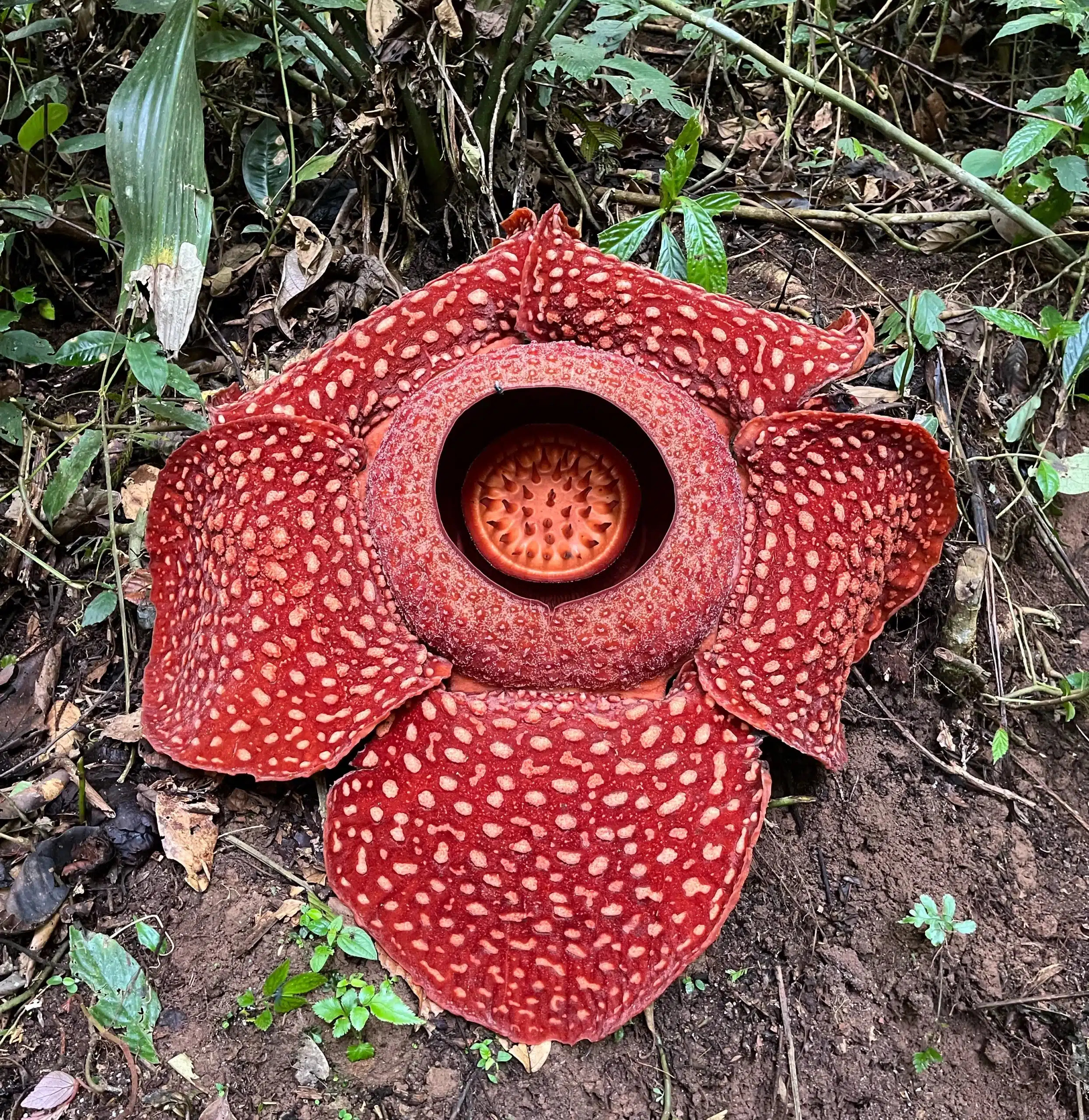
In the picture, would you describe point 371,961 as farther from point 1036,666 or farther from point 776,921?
point 1036,666

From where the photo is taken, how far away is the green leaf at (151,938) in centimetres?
190

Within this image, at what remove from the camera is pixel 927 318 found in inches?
99.5

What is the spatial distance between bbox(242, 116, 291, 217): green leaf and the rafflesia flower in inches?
46.6

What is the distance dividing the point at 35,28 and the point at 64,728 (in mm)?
1978

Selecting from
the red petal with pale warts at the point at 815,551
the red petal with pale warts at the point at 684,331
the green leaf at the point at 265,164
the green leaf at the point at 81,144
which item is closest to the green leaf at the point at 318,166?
the green leaf at the point at 265,164

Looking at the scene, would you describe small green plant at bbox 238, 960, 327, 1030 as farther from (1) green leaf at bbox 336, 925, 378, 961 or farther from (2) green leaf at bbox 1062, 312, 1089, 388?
(2) green leaf at bbox 1062, 312, 1089, 388

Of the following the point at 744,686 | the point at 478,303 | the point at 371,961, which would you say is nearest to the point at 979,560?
the point at 744,686

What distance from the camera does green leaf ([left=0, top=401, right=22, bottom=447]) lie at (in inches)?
101

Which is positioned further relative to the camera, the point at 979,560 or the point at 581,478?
→ the point at 979,560

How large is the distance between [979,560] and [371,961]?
5.94ft

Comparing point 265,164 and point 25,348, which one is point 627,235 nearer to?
point 265,164

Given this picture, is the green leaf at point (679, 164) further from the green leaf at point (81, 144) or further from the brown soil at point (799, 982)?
the green leaf at point (81, 144)

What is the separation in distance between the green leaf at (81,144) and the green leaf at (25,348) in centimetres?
53

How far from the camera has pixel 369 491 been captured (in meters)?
1.99
